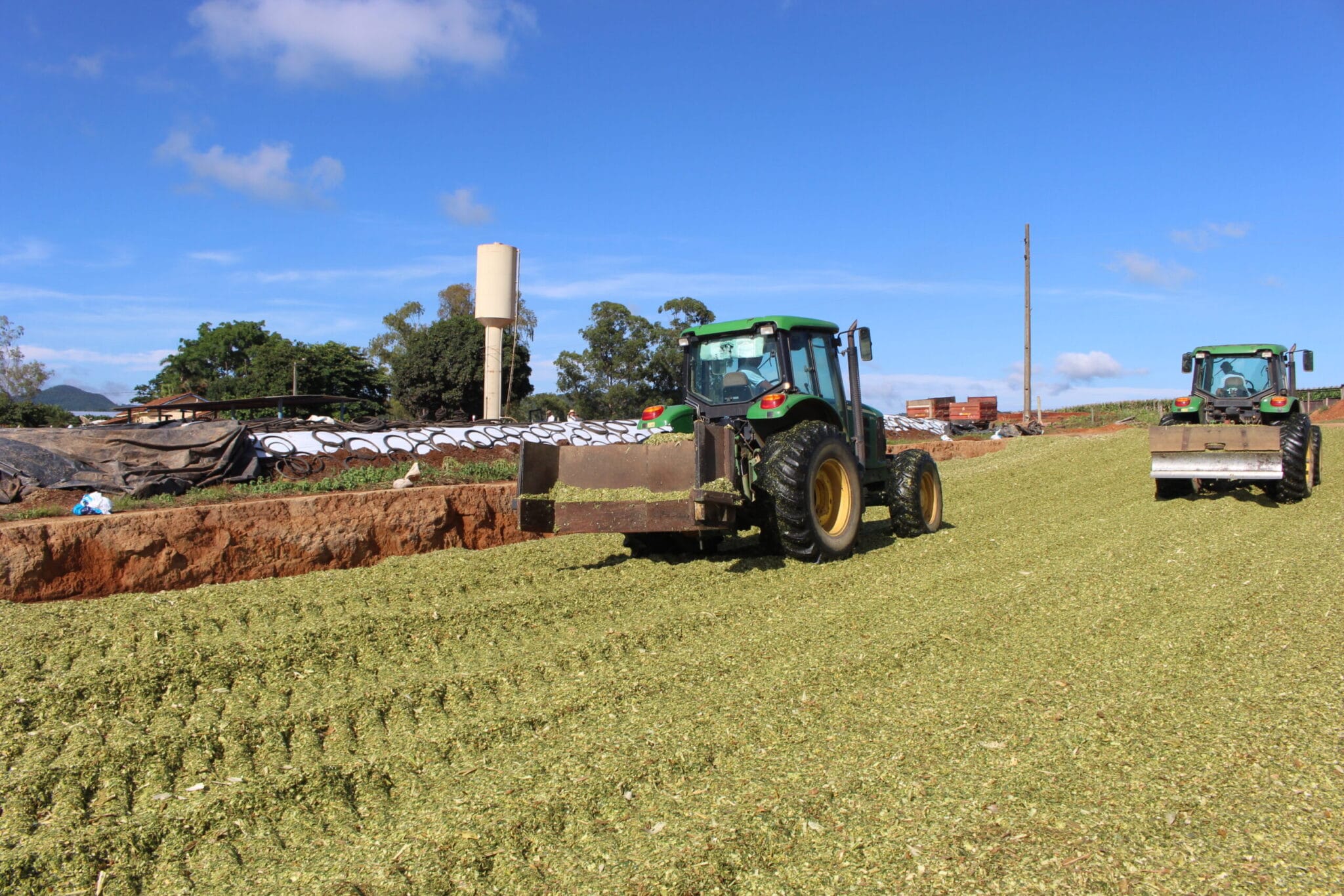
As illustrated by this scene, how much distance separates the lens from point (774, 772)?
324cm

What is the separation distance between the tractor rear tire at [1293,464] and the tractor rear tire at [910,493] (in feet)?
14.1

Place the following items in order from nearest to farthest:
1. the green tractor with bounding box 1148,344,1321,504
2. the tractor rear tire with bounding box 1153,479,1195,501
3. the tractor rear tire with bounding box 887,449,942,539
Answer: the tractor rear tire with bounding box 887,449,942,539 → the green tractor with bounding box 1148,344,1321,504 → the tractor rear tire with bounding box 1153,479,1195,501

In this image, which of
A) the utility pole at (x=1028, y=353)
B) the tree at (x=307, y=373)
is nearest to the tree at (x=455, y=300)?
the tree at (x=307, y=373)

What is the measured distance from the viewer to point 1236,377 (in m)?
11.7

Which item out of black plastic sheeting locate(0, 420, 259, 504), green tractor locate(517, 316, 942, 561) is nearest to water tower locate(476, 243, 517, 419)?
black plastic sheeting locate(0, 420, 259, 504)

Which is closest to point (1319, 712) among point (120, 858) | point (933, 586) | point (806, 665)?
point (806, 665)

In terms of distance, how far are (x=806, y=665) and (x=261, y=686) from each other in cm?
254

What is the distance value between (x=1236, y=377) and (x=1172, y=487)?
1.89 m

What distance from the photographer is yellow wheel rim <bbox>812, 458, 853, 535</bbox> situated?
24.1 ft

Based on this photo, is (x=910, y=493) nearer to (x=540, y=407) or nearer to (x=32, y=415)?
(x=540, y=407)

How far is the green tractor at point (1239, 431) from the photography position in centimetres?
970

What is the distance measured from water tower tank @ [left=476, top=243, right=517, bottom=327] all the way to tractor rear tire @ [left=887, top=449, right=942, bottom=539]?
47.2ft

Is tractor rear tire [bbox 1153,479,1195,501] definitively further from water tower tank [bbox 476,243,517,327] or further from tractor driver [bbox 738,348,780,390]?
water tower tank [bbox 476,243,517,327]

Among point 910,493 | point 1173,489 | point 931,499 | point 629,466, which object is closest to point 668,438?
point 629,466
